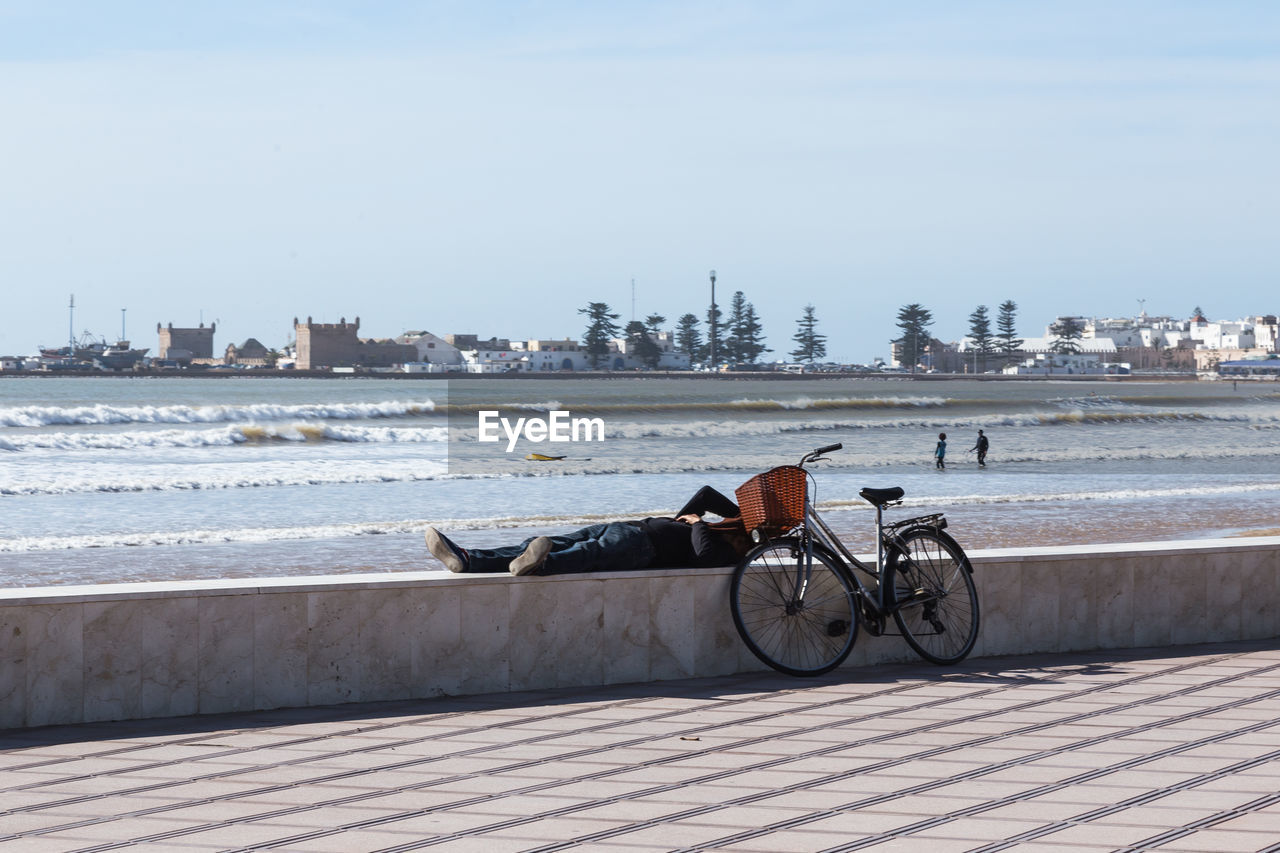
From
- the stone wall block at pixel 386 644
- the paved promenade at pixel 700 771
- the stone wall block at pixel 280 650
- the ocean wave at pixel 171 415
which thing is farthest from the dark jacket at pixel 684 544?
the ocean wave at pixel 171 415

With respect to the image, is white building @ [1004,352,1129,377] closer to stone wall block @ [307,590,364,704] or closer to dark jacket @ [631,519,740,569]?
dark jacket @ [631,519,740,569]

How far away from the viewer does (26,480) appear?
29625 millimetres

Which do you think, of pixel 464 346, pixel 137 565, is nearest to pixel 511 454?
pixel 137 565

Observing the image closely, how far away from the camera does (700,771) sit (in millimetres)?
4594

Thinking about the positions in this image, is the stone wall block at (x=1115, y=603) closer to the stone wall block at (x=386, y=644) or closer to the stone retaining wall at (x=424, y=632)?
the stone retaining wall at (x=424, y=632)

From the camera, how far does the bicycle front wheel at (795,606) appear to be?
6.28m

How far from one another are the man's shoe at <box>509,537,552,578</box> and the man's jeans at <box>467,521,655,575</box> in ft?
0.18

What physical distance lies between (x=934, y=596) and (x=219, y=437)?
141 feet

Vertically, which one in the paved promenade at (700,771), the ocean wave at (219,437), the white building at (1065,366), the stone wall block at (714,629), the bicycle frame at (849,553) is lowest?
the ocean wave at (219,437)

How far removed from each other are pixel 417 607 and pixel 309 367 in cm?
17210

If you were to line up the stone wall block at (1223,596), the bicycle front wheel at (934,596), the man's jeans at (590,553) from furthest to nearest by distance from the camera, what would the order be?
the stone wall block at (1223,596) → the bicycle front wheel at (934,596) → the man's jeans at (590,553)

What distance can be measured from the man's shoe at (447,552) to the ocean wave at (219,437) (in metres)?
39.2

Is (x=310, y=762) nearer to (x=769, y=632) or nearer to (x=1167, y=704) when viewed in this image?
(x=769, y=632)

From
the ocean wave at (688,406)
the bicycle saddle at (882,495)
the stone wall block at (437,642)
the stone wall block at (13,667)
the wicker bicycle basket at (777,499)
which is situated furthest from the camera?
the ocean wave at (688,406)
